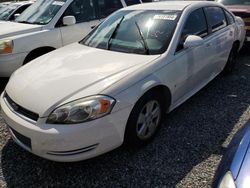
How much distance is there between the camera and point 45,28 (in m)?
5.45

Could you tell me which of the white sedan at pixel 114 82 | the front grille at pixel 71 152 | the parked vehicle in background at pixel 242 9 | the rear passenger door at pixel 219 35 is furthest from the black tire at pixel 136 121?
the parked vehicle in background at pixel 242 9

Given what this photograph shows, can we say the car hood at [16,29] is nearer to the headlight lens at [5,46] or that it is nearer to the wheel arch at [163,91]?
the headlight lens at [5,46]

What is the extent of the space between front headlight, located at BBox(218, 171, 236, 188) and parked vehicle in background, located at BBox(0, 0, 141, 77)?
4113 millimetres

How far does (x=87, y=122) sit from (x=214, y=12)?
10.8ft

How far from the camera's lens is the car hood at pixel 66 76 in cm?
281

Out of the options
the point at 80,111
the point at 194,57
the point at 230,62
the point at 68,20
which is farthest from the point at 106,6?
the point at 80,111

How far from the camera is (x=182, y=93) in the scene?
3.88 m

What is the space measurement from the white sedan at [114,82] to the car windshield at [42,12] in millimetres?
1702

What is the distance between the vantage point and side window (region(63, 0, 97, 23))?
580 centimetres

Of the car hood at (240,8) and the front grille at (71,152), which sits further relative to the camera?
the car hood at (240,8)

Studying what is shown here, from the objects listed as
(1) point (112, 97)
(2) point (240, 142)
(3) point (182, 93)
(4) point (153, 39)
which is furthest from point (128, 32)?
(2) point (240, 142)

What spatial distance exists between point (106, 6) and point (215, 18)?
8.53ft

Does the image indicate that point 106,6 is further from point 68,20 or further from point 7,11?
point 7,11

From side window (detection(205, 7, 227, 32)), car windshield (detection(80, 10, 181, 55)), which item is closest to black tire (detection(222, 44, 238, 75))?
side window (detection(205, 7, 227, 32))
